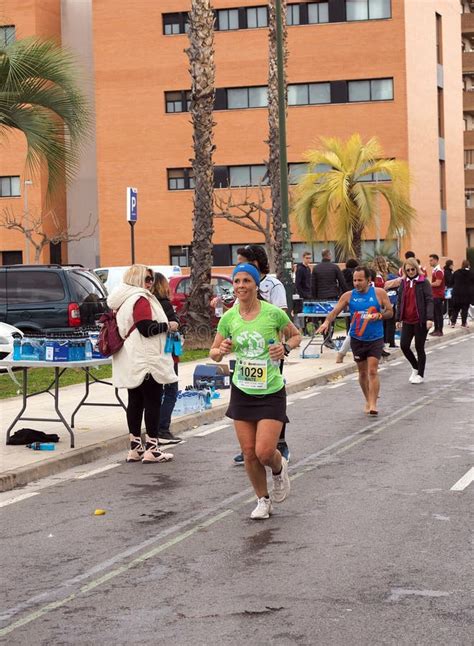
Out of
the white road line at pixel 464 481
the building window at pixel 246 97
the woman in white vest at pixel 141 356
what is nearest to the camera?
the white road line at pixel 464 481

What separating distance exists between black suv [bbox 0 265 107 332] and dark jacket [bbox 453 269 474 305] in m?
12.9

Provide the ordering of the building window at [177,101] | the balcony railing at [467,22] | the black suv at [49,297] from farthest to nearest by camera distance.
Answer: the balcony railing at [467,22], the building window at [177,101], the black suv at [49,297]

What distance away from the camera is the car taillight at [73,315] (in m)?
20.8

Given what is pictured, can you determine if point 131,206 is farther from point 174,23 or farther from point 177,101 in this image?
point 174,23

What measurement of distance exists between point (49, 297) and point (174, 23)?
38840 millimetres

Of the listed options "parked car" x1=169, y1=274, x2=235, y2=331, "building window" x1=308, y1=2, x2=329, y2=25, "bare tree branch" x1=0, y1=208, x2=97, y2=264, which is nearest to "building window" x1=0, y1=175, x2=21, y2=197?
"bare tree branch" x1=0, y1=208, x2=97, y2=264

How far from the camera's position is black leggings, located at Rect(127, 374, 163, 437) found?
38.3 ft

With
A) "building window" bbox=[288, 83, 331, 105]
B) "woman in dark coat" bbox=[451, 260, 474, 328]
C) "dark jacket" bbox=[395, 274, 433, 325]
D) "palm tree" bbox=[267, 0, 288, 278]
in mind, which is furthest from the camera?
"building window" bbox=[288, 83, 331, 105]

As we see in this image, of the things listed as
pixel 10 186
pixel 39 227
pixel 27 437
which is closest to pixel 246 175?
pixel 39 227

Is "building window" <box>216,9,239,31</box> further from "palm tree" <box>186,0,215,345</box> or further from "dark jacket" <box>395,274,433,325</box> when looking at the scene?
"dark jacket" <box>395,274,433,325</box>

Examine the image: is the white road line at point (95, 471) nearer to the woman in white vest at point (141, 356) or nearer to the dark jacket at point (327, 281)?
the woman in white vest at point (141, 356)

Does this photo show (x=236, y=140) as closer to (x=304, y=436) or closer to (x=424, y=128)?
(x=424, y=128)

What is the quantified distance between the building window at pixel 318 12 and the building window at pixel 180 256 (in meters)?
11.6

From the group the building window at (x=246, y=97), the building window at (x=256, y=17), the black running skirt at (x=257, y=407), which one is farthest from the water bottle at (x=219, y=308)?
the building window at (x=256, y=17)
